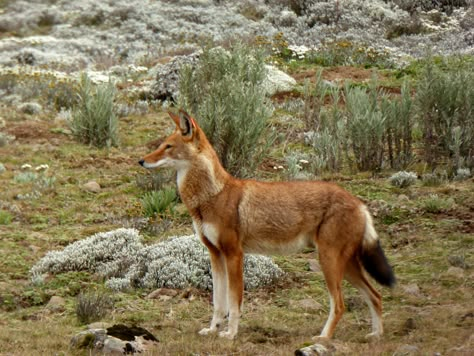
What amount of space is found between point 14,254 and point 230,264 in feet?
12.9

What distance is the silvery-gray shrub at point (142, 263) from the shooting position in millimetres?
8234

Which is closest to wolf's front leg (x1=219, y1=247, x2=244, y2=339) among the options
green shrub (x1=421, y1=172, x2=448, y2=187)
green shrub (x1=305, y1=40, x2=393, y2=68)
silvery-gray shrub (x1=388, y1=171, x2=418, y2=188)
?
silvery-gray shrub (x1=388, y1=171, x2=418, y2=188)

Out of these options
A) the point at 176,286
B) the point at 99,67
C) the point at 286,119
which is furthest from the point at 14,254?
the point at 99,67

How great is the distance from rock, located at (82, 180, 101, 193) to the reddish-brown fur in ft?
18.3

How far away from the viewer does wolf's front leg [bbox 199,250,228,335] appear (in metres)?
6.56

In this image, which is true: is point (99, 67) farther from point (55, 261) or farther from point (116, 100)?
point (55, 261)

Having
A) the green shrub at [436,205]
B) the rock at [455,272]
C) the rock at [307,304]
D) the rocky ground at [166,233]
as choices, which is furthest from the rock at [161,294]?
the green shrub at [436,205]

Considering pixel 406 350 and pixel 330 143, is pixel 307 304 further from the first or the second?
pixel 330 143

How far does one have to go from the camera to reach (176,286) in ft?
27.0

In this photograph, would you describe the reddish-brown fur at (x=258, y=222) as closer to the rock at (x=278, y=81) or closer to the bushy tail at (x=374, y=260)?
the bushy tail at (x=374, y=260)

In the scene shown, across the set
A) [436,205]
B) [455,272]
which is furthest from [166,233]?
[455,272]

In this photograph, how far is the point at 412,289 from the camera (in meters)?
7.71

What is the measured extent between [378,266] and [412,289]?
153cm

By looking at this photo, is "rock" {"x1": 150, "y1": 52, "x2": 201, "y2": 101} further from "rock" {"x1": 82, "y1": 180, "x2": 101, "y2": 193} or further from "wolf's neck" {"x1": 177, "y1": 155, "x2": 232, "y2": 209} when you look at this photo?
"wolf's neck" {"x1": 177, "y1": 155, "x2": 232, "y2": 209}
